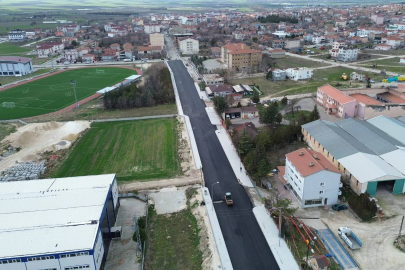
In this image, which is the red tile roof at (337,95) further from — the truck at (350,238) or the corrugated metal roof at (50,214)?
the corrugated metal roof at (50,214)

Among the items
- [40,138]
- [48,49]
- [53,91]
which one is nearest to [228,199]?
[40,138]

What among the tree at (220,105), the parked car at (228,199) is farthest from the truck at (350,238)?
the tree at (220,105)

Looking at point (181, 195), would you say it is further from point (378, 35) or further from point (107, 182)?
point (378, 35)

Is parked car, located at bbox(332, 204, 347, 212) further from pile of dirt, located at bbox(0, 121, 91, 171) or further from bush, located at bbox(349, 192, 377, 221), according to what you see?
pile of dirt, located at bbox(0, 121, 91, 171)

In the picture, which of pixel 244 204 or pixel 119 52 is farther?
pixel 119 52

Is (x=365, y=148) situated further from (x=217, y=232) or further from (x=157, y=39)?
(x=157, y=39)

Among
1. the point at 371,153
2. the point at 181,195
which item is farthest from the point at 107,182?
the point at 371,153
